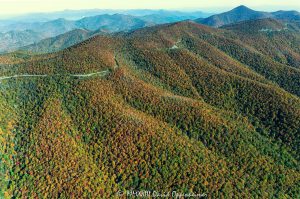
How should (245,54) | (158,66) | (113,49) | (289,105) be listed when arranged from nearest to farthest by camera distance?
1. (289,105)
2. (158,66)
3. (113,49)
4. (245,54)

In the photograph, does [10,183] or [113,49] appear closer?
[10,183]

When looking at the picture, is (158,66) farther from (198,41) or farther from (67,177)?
(67,177)

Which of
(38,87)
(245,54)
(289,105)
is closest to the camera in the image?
(38,87)

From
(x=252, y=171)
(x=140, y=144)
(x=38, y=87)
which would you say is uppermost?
(x=38, y=87)

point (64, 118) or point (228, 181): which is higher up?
point (64, 118)

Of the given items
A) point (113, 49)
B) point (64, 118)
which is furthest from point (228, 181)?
point (113, 49)

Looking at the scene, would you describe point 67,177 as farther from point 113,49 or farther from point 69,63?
point 113,49
